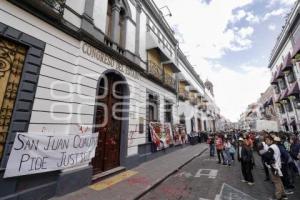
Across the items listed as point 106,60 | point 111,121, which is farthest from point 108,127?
point 106,60

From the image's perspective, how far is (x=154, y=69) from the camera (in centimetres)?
1314

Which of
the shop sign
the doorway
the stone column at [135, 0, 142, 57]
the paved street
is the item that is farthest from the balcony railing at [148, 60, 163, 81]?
the paved street

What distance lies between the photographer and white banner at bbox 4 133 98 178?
177 inches

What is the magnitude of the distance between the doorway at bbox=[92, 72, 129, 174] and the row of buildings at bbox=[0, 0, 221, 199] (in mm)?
43

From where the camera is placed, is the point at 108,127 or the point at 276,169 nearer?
the point at 276,169

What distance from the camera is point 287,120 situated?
21938 millimetres

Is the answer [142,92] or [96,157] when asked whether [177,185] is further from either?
[142,92]

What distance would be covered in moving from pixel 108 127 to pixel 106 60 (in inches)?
127

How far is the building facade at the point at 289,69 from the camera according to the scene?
16.5 meters

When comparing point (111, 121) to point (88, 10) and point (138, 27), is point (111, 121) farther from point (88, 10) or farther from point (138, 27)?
point (138, 27)

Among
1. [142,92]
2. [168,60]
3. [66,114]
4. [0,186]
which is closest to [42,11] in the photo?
[66,114]

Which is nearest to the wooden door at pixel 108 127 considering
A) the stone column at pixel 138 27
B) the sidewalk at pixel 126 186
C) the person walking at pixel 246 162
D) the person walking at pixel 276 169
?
the sidewalk at pixel 126 186

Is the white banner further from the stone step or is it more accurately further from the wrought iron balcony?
the wrought iron balcony

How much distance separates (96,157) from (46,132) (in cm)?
281
